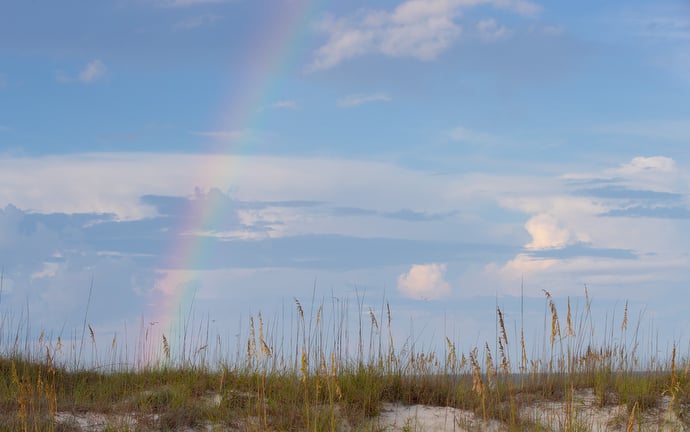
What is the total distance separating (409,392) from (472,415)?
69 cm

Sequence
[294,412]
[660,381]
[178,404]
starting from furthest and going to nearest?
[660,381] → [178,404] → [294,412]

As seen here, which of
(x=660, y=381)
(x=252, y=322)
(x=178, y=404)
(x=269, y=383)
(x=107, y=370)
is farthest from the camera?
(x=107, y=370)

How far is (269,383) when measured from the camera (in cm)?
728

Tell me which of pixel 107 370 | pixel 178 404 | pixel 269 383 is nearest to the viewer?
pixel 178 404

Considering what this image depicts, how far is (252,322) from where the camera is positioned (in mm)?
5883

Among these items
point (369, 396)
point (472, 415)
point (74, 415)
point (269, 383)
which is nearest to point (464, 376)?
point (472, 415)

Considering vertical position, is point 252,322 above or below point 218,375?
above

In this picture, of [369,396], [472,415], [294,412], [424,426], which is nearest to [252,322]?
A: [294,412]

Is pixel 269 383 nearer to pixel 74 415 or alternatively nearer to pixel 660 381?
pixel 74 415

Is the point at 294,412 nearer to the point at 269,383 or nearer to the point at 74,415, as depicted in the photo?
the point at 269,383

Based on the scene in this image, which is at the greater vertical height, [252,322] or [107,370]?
[252,322]

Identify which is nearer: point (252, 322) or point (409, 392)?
point (252, 322)

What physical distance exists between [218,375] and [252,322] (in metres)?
2.08

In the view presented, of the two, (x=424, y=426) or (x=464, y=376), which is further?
(x=464, y=376)
